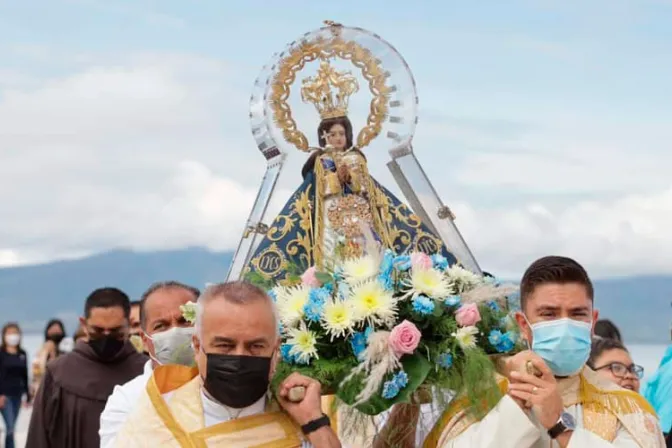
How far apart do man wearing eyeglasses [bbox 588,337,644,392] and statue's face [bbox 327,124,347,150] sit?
A: 1.88 m

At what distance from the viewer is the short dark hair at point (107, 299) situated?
7484 millimetres

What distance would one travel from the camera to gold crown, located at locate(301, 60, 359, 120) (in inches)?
305

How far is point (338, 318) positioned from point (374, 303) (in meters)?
0.12

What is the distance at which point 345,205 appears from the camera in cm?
749

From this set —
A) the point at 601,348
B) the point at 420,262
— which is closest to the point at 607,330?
the point at 601,348

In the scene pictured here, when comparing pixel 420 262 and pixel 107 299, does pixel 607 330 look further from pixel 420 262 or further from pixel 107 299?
pixel 420 262

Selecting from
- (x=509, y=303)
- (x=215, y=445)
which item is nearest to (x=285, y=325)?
(x=215, y=445)

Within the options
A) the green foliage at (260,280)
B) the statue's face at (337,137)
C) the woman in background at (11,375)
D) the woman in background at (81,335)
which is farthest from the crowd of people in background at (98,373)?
the woman in background at (11,375)

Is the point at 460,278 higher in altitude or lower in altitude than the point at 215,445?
higher

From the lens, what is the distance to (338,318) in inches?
170

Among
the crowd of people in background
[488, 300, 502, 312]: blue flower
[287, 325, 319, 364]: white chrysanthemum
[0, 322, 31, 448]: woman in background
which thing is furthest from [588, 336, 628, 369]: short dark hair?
[0, 322, 31, 448]: woman in background

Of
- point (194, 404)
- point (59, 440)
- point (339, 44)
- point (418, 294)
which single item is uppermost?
point (339, 44)

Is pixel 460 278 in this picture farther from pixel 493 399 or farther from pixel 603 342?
pixel 603 342

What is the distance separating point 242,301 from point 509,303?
1.04 meters
